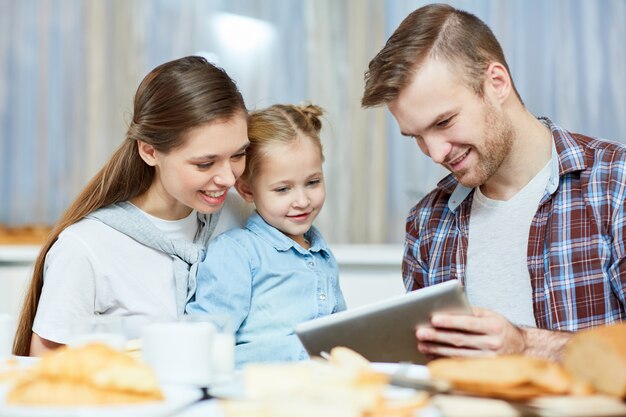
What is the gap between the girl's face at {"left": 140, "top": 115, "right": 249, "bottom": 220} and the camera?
68.2 inches

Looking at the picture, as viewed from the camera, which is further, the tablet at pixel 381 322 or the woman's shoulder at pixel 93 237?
the woman's shoulder at pixel 93 237

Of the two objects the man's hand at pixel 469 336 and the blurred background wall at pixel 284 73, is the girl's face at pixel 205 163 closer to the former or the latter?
the man's hand at pixel 469 336

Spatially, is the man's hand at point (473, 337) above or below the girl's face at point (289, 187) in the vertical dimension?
below

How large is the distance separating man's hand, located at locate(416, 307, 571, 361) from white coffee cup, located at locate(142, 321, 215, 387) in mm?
397

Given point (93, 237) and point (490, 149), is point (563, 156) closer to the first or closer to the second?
point (490, 149)

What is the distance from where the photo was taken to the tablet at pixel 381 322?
1.15 metres

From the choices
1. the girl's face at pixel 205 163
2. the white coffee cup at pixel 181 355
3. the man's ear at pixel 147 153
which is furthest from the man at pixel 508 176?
the white coffee cup at pixel 181 355

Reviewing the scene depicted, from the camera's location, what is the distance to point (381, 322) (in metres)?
1.20

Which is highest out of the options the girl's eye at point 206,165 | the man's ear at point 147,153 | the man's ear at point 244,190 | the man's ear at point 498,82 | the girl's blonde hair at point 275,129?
the man's ear at point 498,82

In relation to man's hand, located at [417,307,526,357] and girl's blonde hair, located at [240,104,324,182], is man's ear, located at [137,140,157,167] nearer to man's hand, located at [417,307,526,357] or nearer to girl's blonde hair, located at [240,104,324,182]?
girl's blonde hair, located at [240,104,324,182]

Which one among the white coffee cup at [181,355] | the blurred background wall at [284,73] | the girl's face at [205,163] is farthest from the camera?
the blurred background wall at [284,73]

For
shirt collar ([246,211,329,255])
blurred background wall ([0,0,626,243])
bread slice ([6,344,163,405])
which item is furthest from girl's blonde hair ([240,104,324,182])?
blurred background wall ([0,0,626,243])

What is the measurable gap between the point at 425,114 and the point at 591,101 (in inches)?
59.9

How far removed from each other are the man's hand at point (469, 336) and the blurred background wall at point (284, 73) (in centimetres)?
177
